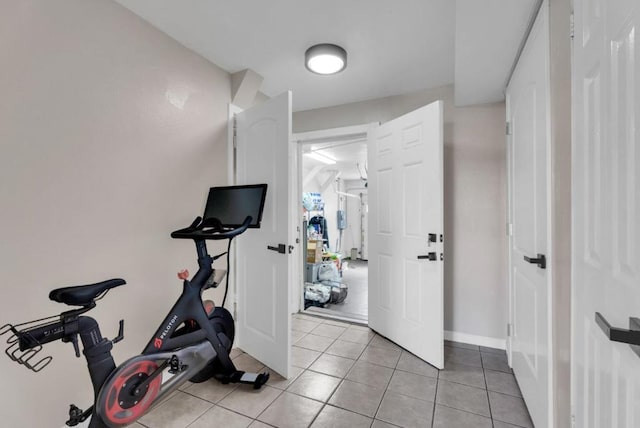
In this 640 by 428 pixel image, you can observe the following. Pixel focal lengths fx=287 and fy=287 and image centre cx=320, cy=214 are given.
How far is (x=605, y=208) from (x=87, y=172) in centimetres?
220

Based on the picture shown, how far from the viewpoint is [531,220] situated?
62.3 inches

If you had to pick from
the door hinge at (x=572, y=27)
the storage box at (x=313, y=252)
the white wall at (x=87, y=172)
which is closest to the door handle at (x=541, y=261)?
the door hinge at (x=572, y=27)

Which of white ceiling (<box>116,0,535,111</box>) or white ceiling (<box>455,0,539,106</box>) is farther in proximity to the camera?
white ceiling (<box>116,0,535,111</box>)

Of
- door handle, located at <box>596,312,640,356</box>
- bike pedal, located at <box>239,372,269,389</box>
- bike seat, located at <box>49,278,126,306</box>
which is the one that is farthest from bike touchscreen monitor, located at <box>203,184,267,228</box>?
door handle, located at <box>596,312,640,356</box>

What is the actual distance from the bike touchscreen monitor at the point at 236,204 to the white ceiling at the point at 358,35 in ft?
3.43

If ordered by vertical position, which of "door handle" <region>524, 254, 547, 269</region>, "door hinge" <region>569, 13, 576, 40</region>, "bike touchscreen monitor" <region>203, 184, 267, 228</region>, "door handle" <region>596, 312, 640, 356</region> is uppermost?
"door hinge" <region>569, 13, 576, 40</region>

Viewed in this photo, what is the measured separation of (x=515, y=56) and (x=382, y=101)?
129 centimetres

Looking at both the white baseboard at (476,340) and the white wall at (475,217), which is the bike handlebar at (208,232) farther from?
the white baseboard at (476,340)

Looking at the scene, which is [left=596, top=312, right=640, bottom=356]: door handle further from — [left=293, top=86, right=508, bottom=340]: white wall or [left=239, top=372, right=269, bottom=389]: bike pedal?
[left=293, top=86, right=508, bottom=340]: white wall

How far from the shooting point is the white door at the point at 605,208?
26.3 inches

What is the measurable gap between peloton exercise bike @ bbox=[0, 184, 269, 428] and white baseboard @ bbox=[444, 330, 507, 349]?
1757 mm

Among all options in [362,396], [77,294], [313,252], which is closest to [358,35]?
[77,294]

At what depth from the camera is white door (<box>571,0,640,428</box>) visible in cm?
67

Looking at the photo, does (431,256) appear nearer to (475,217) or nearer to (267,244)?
(475,217)
